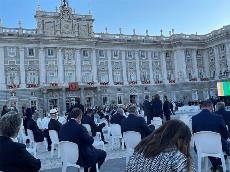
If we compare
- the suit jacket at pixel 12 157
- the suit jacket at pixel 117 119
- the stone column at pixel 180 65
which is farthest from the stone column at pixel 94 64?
the suit jacket at pixel 12 157

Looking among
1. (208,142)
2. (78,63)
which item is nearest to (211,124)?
(208,142)

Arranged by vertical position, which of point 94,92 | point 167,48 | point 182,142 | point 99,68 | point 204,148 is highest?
point 167,48

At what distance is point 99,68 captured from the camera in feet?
167

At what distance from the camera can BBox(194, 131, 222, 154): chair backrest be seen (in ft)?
22.7

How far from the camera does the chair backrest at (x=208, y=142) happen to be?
6.93 m

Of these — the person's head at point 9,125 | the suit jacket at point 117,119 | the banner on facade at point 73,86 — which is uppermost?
the banner on facade at point 73,86

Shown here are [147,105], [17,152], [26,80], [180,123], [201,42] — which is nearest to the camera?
[180,123]

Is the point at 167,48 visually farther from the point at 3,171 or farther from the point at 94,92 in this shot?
the point at 3,171

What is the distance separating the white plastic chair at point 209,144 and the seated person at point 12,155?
3.71m

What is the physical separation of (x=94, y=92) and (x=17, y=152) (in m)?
45.0

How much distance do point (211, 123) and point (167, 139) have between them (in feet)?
14.9

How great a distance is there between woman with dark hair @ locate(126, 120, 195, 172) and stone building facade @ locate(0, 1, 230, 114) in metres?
42.2

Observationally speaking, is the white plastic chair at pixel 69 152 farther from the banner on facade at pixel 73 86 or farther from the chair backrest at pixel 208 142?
the banner on facade at pixel 73 86

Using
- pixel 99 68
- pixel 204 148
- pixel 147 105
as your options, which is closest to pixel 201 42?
pixel 99 68
